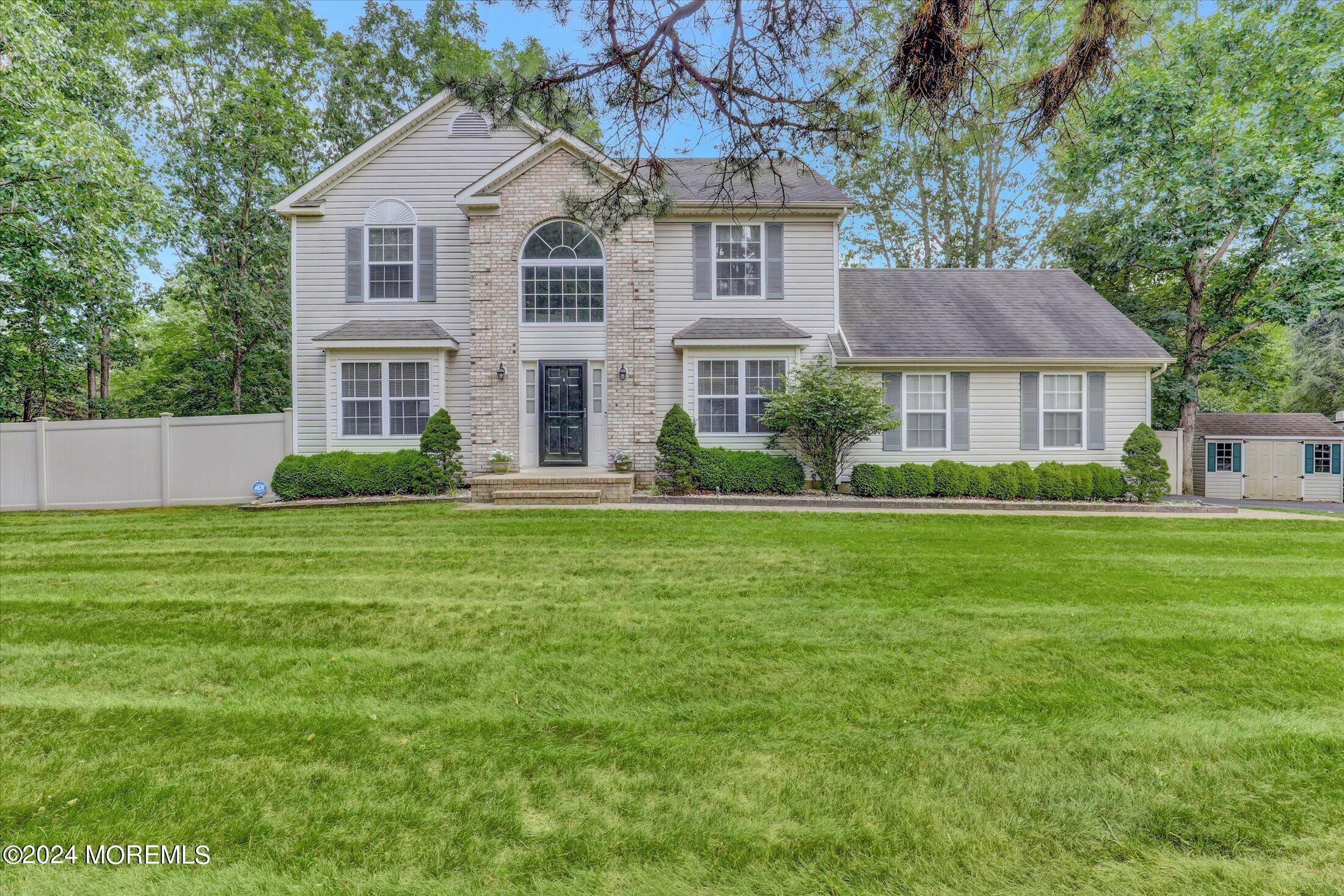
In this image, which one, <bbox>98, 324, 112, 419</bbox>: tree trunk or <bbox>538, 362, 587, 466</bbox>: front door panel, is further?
<bbox>98, 324, 112, 419</bbox>: tree trunk

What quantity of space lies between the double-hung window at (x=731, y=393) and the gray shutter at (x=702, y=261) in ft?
4.95

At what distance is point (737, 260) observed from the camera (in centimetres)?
1245

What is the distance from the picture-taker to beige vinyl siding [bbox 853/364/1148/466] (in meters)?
12.5

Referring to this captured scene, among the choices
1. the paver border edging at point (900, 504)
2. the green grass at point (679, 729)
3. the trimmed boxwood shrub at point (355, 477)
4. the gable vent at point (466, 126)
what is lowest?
the green grass at point (679, 729)

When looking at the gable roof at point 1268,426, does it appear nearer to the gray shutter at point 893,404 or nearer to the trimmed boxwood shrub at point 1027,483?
the trimmed boxwood shrub at point 1027,483

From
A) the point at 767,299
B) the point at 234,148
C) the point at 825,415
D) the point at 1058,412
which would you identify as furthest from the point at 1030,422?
the point at 234,148

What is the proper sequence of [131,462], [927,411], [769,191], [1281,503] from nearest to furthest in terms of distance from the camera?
[131,462] < [769,191] < [927,411] < [1281,503]

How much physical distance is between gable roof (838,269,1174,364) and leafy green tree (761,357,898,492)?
999 mm

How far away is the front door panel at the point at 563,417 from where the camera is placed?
12320mm

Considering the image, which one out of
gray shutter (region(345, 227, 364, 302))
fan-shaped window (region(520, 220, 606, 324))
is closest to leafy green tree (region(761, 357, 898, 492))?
fan-shaped window (region(520, 220, 606, 324))

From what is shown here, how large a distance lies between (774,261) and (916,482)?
5.18 meters

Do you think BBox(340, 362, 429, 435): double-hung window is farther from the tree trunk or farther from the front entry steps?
the tree trunk

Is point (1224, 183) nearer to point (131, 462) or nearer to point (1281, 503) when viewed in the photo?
point (1281, 503)

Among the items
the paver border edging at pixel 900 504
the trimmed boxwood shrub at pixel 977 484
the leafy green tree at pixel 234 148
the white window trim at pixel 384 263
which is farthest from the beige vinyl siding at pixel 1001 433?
the leafy green tree at pixel 234 148
